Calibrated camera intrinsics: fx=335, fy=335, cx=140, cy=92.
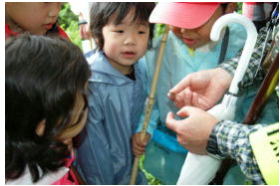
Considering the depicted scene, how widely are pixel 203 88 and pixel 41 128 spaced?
0.55 meters

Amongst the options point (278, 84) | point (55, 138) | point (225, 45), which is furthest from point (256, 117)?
point (55, 138)

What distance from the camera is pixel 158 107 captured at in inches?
56.2

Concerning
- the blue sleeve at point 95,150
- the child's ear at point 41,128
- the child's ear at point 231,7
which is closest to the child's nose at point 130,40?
the blue sleeve at point 95,150

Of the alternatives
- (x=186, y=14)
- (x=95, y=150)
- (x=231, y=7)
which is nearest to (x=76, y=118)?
(x=95, y=150)

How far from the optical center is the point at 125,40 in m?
1.23

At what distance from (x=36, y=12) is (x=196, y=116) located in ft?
2.20

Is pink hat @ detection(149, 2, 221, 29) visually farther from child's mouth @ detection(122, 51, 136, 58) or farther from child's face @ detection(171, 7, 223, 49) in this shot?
child's mouth @ detection(122, 51, 136, 58)

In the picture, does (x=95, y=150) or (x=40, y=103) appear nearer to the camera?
(x=40, y=103)

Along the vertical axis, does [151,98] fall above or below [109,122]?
above

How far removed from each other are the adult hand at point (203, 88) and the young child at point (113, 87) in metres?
0.23

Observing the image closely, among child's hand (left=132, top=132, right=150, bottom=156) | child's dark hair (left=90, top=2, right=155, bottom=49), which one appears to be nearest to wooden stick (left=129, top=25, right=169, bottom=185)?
child's hand (left=132, top=132, right=150, bottom=156)

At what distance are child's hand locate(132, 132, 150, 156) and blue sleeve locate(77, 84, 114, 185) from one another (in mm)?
106


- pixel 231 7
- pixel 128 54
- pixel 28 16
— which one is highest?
pixel 231 7

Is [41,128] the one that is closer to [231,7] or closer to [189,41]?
[189,41]
